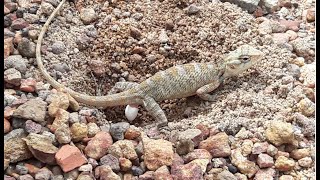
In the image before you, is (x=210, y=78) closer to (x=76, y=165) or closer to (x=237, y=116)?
(x=237, y=116)

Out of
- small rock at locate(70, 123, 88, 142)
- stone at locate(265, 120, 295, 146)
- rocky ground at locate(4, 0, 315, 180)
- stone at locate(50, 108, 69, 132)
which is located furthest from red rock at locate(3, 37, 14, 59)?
stone at locate(265, 120, 295, 146)

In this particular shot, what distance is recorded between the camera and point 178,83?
148 inches

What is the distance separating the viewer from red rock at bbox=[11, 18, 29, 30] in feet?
11.8

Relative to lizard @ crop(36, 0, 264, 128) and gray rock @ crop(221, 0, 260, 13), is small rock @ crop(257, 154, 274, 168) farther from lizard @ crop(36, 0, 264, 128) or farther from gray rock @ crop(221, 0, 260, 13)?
gray rock @ crop(221, 0, 260, 13)

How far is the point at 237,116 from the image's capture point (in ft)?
11.3

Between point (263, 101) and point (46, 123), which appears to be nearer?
point (46, 123)

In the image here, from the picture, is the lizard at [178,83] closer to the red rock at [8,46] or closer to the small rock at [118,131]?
the red rock at [8,46]

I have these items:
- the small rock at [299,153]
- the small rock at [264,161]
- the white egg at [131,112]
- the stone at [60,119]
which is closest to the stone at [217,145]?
the small rock at [264,161]

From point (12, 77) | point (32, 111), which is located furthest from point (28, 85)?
point (32, 111)

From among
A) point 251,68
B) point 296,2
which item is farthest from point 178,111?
point 296,2

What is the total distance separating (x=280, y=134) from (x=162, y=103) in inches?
35.8

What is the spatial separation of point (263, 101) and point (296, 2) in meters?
0.88

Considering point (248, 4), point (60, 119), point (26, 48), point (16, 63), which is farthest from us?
point (248, 4)

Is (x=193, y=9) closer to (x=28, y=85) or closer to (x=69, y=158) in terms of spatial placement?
(x=28, y=85)
